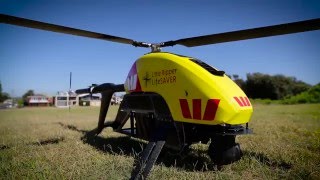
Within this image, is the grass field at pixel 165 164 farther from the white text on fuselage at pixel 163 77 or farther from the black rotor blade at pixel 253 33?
the black rotor blade at pixel 253 33

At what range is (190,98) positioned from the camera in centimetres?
501

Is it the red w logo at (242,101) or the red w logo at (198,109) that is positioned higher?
the red w logo at (242,101)

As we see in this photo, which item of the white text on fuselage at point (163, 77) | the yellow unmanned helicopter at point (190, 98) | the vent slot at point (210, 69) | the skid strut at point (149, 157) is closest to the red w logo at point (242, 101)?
the yellow unmanned helicopter at point (190, 98)

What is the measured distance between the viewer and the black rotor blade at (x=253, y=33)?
3.80 meters

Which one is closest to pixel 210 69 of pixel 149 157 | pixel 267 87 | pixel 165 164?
pixel 149 157

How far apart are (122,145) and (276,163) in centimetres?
447

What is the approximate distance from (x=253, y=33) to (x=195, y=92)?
1.43m

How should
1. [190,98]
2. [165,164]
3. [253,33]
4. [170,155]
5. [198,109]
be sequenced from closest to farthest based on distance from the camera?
[253,33] → [198,109] → [190,98] → [165,164] → [170,155]

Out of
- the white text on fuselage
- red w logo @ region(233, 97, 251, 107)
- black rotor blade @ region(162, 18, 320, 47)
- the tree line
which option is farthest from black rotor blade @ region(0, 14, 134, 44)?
the tree line

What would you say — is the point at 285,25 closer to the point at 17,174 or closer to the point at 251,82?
the point at 17,174

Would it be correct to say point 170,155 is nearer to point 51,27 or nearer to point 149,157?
point 149,157

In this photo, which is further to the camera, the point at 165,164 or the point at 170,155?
the point at 170,155

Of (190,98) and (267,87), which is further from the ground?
(267,87)

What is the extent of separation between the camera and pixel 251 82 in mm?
62562
